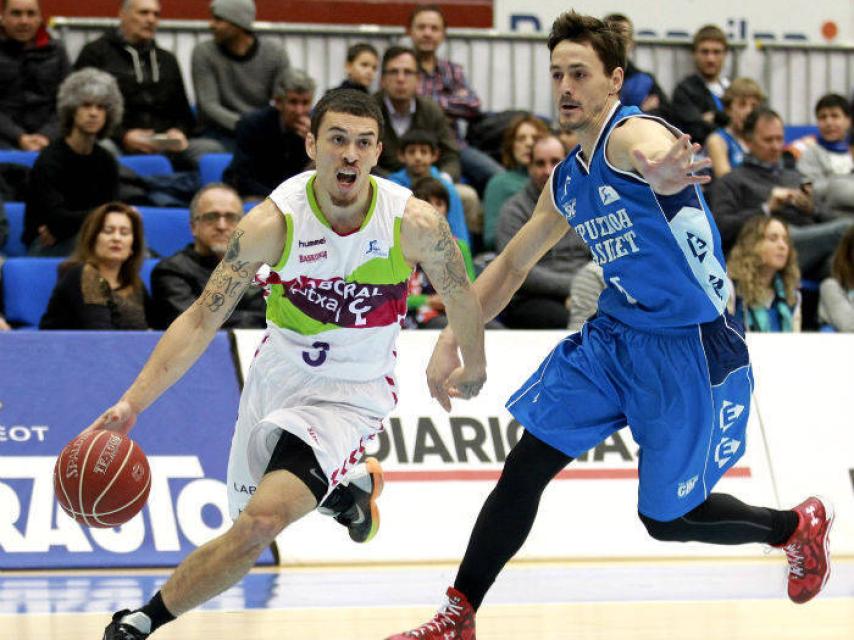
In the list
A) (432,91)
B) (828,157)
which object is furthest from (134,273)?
(828,157)

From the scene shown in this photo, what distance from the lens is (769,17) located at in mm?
13273

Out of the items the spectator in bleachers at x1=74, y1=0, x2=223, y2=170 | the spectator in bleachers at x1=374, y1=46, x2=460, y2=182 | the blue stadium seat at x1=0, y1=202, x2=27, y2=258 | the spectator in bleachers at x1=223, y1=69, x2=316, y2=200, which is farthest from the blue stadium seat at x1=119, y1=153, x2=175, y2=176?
the spectator in bleachers at x1=374, y1=46, x2=460, y2=182

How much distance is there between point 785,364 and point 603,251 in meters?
3.52

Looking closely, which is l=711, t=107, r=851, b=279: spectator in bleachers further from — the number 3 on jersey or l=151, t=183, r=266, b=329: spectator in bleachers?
the number 3 on jersey

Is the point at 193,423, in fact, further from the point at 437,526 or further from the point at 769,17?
the point at 769,17

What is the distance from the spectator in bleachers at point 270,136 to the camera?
10.0 meters

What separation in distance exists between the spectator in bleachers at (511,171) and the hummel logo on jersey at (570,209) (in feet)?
15.8

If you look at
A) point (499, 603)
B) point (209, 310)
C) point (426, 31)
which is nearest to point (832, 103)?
point (426, 31)

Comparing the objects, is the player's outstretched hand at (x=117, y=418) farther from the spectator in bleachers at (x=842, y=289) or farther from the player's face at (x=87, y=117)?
the spectator in bleachers at (x=842, y=289)

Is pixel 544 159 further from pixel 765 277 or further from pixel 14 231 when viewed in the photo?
pixel 14 231

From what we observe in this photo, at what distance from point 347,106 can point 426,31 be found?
19.7 ft

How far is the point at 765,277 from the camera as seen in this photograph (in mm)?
9250

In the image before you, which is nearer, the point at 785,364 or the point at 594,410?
the point at 594,410

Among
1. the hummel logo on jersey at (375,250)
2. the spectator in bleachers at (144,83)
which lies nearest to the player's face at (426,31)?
the spectator in bleachers at (144,83)
